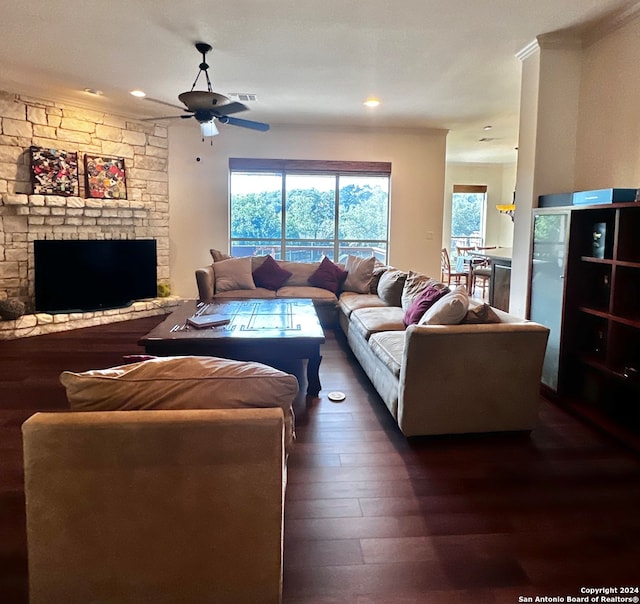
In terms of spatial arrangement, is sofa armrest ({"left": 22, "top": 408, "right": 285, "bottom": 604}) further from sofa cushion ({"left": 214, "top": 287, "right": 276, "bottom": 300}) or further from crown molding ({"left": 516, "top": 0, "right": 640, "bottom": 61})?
sofa cushion ({"left": 214, "top": 287, "right": 276, "bottom": 300})

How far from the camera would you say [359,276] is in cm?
607

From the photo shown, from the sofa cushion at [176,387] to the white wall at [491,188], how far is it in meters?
10.0

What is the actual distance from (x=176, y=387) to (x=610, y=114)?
3839mm

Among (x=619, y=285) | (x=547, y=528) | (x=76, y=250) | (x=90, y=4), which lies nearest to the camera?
(x=547, y=528)

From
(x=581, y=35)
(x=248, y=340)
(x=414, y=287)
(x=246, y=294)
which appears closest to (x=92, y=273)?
(x=246, y=294)

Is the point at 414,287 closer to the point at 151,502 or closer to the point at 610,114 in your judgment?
the point at 610,114

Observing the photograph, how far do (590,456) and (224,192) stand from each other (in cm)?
597

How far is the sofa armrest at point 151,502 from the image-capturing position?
53.5 inches

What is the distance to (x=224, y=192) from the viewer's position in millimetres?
7285

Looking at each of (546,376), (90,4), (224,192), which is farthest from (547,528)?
(224,192)

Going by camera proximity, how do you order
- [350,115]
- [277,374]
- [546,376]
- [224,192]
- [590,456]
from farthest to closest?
1. [224,192]
2. [350,115]
3. [546,376]
4. [590,456]
5. [277,374]

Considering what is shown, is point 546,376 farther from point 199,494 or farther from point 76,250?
point 76,250

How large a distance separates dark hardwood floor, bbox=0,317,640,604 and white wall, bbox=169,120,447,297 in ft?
13.7

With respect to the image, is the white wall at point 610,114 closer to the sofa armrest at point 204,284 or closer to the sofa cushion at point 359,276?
the sofa cushion at point 359,276
